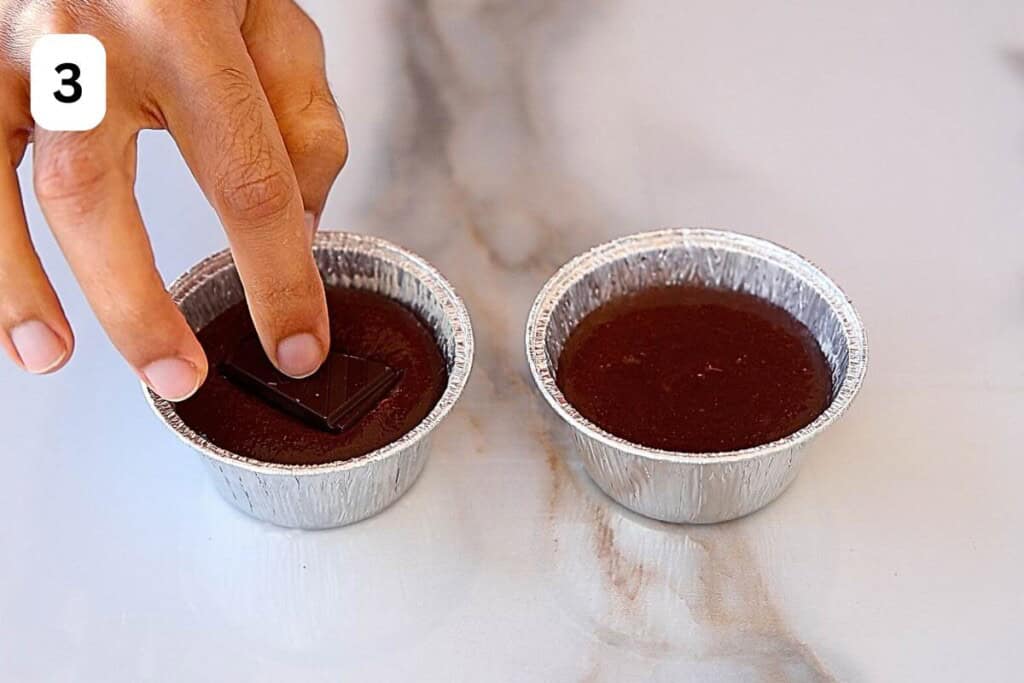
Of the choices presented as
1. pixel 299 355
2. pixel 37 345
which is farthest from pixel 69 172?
pixel 299 355

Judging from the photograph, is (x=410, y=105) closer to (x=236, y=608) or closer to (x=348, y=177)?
(x=348, y=177)

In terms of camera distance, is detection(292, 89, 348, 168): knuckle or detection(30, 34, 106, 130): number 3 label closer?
detection(30, 34, 106, 130): number 3 label

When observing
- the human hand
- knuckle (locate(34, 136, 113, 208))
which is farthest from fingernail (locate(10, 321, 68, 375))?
knuckle (locate(34, 136, 113, 208))

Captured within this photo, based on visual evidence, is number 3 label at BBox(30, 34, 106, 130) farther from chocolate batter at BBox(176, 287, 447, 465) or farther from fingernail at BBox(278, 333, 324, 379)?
chocolate batter at BBox(176, 287, 447, 465)

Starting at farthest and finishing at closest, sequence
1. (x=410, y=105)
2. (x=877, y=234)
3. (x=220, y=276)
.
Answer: (x=410, y=105) → (x=877, y=234) → (x=220, y=276)

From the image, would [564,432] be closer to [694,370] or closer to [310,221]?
[694,370]

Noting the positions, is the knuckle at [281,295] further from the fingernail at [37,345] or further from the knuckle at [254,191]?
the fingernail at [37,345]

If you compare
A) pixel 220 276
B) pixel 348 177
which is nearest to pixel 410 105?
pixel 348 177

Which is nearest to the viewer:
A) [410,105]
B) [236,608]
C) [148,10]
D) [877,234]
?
[148,10]
